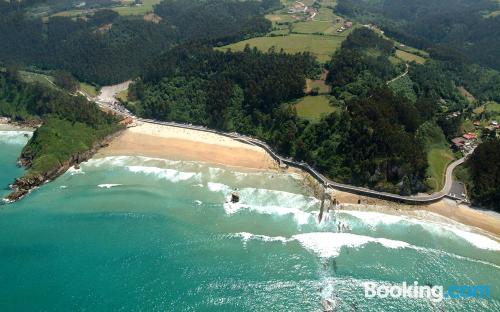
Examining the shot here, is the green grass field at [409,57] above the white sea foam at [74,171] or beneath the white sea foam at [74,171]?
above

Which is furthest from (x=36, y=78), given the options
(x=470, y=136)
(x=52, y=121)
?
(x=470, y=136)

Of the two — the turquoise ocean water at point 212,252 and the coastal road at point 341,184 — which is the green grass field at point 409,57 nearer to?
the coastal road at point 341,184

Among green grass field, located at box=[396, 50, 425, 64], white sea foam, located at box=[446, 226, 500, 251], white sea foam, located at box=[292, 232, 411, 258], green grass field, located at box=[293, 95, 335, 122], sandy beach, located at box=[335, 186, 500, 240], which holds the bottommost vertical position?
white sea foam, located at box=[446, 226, 500, 251]

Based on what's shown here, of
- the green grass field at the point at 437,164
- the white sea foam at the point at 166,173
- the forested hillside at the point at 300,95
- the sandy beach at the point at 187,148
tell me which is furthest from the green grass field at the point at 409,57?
the white sea foam at the point at 166,173

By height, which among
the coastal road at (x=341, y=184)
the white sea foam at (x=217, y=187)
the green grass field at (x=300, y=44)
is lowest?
the white sea foam at (x=217, y=187)

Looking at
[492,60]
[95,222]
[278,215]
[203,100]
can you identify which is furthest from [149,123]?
[492,60]

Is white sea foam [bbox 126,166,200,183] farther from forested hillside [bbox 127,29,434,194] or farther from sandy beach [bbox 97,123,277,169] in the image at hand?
forested hillside [bbox 127,29,434,194]

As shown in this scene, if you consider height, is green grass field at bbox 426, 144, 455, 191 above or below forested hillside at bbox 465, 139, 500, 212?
below

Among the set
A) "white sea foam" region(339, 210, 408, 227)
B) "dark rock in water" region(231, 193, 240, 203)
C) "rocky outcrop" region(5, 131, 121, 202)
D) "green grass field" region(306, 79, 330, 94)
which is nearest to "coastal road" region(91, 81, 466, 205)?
"white sea foam" region(339, 210, 408, 227)
